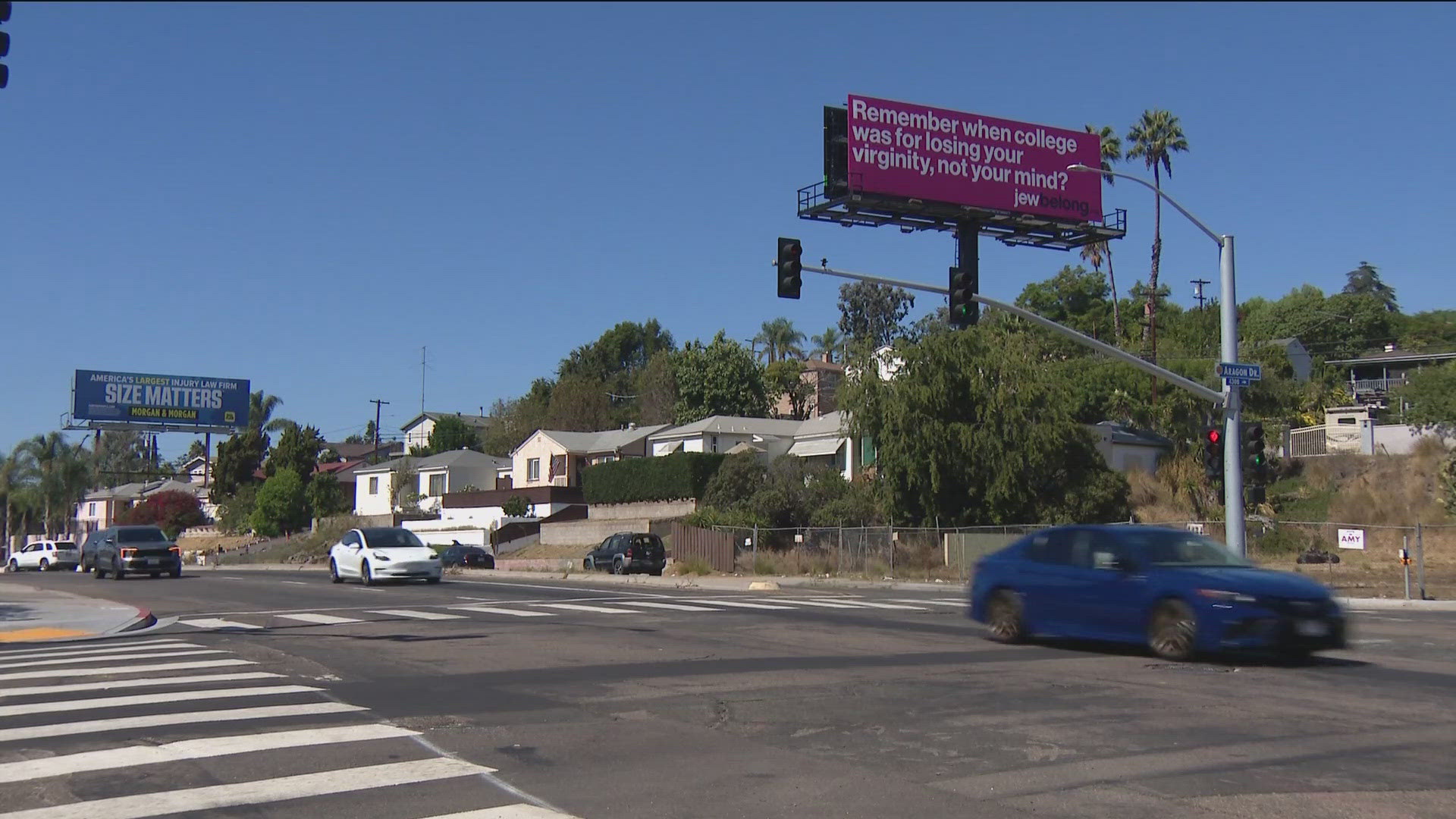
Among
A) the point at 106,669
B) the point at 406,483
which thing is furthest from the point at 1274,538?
the point at 406,483

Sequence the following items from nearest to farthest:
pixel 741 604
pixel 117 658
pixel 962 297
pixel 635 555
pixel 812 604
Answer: pixel 117 658 → pixel 741 604 → pixel 812 604 → pixel 962 297 → pixel 635 555

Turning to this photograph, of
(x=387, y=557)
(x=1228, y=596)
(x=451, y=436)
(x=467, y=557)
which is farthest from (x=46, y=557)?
(x=1228, y=596)

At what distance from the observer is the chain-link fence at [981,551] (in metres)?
35.5

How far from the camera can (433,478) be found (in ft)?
282

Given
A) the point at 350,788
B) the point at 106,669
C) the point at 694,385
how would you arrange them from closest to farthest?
the point at 350,788, the point at 106,669, the point at 694,385

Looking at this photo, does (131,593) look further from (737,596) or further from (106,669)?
(106,669)

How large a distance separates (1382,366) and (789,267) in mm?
69713

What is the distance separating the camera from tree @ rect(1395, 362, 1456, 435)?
45.4m

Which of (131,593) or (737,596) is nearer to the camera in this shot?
(737,596)

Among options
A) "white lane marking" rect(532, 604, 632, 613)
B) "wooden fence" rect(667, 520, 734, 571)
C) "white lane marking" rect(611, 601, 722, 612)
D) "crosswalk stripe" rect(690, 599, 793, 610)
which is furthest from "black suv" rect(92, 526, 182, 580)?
"crosswalk stripe" rect(690, 599, 793, 610)

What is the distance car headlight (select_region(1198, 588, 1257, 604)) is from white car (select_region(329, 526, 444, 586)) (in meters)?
21.2

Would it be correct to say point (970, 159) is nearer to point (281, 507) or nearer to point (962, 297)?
point (962, 297)

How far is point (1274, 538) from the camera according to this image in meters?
39.3

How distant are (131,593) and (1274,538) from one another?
3180 cm
